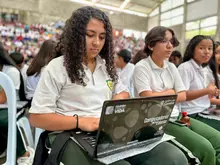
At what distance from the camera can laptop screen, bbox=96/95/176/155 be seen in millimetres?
688

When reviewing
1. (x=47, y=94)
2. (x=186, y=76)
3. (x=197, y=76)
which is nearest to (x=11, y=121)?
(x=47, y=94)

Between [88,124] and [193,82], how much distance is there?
97 centimetres

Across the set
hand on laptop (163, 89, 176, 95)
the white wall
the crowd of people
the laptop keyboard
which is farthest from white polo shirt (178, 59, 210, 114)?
the white wall

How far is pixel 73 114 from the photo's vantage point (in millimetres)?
928

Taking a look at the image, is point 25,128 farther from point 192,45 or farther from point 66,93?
point 192,45

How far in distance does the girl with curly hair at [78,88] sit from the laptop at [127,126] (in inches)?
2.7

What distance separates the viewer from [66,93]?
36.3 inches

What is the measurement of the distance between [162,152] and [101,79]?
0.40 meters

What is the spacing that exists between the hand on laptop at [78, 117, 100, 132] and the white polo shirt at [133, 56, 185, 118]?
1.60ft

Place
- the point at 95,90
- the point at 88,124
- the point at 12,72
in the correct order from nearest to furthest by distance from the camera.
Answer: the point at 88,124 < the point at 95,90 < the point at 12,72

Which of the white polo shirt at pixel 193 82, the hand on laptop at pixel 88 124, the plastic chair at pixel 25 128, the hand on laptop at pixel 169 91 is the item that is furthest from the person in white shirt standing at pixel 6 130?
the white polo shirt at pixel 193 82

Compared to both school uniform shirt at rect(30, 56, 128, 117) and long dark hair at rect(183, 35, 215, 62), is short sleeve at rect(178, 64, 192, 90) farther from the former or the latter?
school uniform shirt at rect(30, 56, 128, 117)

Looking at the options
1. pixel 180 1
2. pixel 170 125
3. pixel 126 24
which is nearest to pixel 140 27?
pixel 126 24

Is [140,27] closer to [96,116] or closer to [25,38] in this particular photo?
[25,38]
